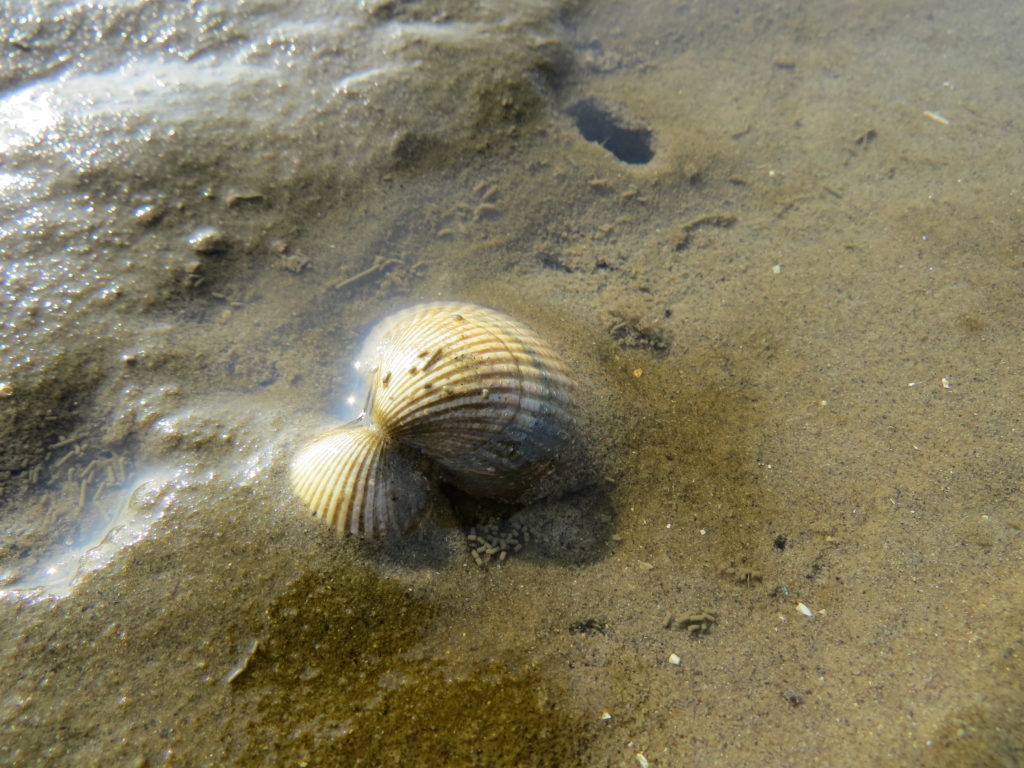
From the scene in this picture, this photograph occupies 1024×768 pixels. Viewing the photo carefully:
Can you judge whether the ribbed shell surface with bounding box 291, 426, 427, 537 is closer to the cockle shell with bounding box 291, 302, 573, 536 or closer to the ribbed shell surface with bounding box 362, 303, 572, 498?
the cockle shell with bounding box 291, 302, 573, 536

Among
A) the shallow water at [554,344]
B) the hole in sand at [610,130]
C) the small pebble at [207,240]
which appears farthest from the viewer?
the hole in sand at [610,130]

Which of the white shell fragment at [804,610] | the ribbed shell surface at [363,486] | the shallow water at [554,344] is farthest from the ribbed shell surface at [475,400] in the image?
the white shell fragment at [804,610]

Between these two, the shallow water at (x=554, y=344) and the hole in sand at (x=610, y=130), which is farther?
the hole in sand at (x=610, y=130)

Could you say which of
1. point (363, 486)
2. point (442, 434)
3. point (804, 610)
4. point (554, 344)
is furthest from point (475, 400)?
point (804, 610)

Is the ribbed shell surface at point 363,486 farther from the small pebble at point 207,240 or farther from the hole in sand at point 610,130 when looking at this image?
the hole in sand at point 610,130

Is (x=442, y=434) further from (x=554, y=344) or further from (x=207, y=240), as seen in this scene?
(x=207, y=240)

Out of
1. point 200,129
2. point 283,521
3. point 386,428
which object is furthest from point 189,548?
point 200,129

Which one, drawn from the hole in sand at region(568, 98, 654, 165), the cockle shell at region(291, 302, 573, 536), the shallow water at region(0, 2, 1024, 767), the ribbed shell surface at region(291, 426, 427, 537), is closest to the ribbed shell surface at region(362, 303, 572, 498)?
the cockle shell at region(291, 302, 573, 536)

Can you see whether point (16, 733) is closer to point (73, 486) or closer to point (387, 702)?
point (73, 486)
